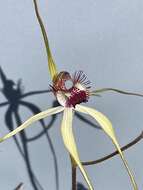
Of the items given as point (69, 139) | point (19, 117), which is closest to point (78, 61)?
point (19, 117)

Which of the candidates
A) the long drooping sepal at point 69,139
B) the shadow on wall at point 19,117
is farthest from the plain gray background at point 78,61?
the long drooping sepal at point 69,139

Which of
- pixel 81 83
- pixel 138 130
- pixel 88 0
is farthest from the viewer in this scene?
pixel 138 130

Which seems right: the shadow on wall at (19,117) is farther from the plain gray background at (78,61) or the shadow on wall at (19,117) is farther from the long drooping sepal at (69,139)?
the long drooping sepal at (69,139)

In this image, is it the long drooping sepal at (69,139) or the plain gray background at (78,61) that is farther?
the plain gray background at (78,61)

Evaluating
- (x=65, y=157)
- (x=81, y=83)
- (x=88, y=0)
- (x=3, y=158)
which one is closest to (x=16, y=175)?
(x=3, y=158)

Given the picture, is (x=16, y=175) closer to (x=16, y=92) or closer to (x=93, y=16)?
(x=16, y=92)
